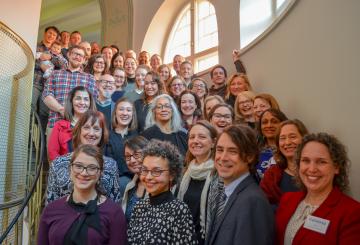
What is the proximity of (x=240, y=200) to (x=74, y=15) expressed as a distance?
11.5 m

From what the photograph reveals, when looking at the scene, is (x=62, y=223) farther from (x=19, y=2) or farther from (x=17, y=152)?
(x=19, y=2)

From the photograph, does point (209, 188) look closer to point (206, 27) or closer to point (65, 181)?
point (65, 181)

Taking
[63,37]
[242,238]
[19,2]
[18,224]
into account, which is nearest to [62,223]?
[242,238]

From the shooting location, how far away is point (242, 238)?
1775mm

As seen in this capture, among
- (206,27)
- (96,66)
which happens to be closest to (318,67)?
(96,66)

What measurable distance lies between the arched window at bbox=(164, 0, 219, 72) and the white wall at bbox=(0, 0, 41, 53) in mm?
3765

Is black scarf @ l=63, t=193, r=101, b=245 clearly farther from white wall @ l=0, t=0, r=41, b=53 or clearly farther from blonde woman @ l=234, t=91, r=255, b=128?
white wall @ l=0, t=0, r=41, b=53

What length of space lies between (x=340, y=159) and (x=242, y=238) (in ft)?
2.17

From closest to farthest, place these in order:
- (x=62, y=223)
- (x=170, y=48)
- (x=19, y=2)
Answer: (x=62, y=223) → (x=19, y=2) → (x=170, y=48)

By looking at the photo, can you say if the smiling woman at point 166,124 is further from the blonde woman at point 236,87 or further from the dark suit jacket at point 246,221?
the dark suit jacket at point 246,221

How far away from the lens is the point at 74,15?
1220 cm

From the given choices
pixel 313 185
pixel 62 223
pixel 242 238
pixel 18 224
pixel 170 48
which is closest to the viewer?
pixel 242 238

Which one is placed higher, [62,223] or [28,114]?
[28,114]

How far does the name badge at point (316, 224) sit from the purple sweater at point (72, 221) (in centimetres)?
96
